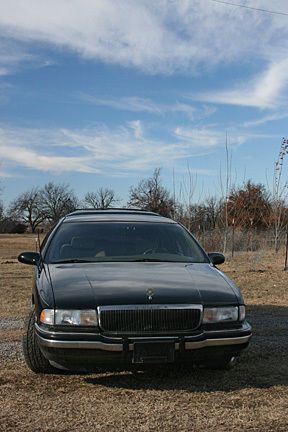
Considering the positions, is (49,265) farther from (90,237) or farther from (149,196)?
(149,196)

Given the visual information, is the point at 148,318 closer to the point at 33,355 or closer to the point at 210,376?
the point at 210,376

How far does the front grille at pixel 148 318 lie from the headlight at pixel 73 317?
0.21 ft

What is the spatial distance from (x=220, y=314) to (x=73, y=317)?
1.18m

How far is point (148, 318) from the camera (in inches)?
159

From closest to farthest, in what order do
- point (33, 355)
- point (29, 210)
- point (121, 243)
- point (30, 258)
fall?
point (33, 355) < point (121, 243) < point (30, 258) < point (29, 210)

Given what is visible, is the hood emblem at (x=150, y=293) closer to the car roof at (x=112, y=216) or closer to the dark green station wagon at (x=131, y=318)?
the dark green station wagon at (x=131, y=318)

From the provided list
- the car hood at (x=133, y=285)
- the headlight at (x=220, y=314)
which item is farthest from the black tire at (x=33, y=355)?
the headlight at (x=220, y=314)

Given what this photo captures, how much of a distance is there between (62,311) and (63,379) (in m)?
0.92

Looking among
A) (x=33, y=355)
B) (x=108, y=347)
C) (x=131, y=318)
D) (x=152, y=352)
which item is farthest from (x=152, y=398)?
(x=33, y=355)

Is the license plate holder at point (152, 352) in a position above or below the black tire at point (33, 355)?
above

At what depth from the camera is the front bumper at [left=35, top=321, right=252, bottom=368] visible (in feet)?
13.0

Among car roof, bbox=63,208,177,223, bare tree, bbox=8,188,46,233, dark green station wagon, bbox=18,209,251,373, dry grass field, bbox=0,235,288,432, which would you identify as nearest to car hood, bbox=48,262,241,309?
dark green station wagon, bbox=18,209,251,373

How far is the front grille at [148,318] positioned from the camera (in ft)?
13.1

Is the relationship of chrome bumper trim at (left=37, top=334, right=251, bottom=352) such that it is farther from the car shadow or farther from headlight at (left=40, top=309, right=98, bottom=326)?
the car shadow
